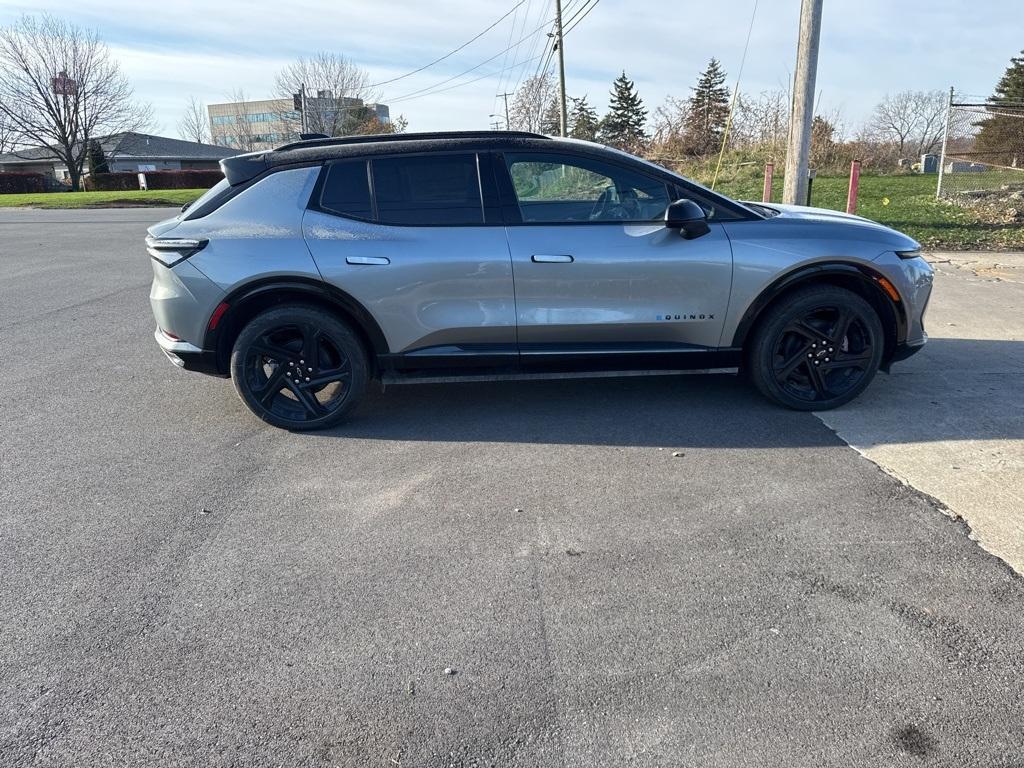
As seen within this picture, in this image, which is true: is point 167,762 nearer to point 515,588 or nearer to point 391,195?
point 515,588

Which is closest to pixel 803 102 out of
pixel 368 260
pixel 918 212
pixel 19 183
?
pixel 918 212

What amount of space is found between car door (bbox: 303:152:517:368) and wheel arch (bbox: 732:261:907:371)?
155 centimetres

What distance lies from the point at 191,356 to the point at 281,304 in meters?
0.67

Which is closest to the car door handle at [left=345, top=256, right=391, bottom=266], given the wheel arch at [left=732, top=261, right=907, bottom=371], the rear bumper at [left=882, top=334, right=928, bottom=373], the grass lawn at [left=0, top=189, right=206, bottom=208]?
the wheel arch at [left=732, top=261, right=907, bottom=371]

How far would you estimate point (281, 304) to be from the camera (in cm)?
457

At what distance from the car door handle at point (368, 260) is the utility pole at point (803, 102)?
7.19 metres

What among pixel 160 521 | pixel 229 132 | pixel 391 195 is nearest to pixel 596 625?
pixel 160 521

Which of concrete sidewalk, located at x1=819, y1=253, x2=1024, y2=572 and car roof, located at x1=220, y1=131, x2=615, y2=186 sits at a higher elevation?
car roof, located at x1=220, y1=131, x2=615, y2=186

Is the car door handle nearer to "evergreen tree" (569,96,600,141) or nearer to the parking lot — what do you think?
the parking lot

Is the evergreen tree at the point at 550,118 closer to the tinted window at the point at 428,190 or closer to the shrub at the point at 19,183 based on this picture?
the shrub at the point at 19,183

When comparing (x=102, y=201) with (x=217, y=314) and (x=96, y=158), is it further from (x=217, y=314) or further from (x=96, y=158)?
(x=217, y=314)

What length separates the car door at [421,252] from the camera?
4.42 meters

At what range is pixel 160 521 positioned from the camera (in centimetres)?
359

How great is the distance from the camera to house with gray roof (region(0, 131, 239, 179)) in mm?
67000
